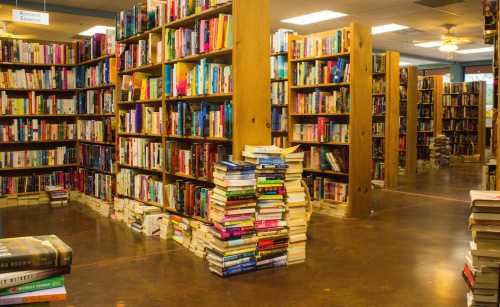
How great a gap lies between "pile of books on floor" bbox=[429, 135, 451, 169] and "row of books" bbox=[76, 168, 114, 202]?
8154 mm

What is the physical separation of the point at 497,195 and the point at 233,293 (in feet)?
6.54

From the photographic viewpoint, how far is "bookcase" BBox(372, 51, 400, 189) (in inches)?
343

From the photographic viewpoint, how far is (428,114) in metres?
12.2

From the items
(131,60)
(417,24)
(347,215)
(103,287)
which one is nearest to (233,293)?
(103,287)

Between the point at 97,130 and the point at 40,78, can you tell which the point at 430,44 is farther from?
the point at 40,78

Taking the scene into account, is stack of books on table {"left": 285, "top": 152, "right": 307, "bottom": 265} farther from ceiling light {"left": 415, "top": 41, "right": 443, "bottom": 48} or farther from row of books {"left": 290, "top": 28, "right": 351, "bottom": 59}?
ceiling light {"left": 415, "top": 41, "right": 443, "bottom": 48}

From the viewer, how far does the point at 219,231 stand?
13.1 ft

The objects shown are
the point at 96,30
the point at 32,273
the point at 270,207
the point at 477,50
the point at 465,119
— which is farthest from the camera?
the point at 477,50

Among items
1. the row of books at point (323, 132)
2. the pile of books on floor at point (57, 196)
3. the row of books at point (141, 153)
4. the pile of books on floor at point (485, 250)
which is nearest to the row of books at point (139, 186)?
the row of books at point (141, 153)

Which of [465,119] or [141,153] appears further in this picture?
[465,119]

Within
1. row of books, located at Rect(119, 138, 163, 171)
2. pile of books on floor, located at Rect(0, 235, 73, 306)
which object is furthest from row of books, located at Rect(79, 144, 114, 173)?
pile of books on floor, located at Rect(0, 235, 73, 306)

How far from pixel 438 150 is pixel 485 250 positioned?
411 inches

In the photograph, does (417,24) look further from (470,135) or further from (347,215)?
(347,215)

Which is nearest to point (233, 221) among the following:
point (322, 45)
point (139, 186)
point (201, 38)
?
point (201, 38)
